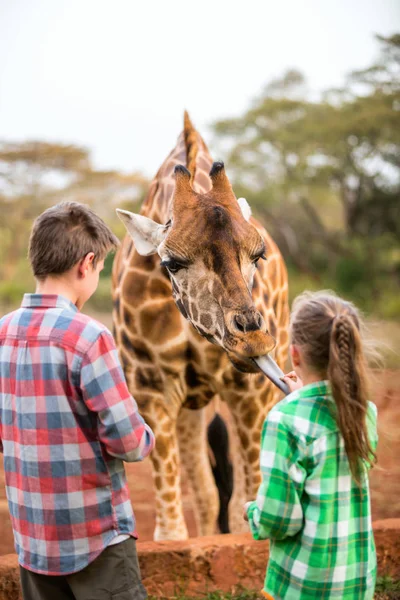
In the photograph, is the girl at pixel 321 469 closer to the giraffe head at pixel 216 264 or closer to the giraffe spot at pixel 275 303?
the giraffe head at pixel 216 264

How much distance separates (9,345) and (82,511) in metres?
0.48

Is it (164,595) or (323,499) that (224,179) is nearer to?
(323,499)

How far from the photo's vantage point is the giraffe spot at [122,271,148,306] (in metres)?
3.30

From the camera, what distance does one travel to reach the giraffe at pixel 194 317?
8.51 ft

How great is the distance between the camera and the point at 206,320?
2.65 meters

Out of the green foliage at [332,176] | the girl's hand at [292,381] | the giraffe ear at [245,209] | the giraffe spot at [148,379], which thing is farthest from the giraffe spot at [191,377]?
the green foliage at [332,176]

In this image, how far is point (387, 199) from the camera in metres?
17.7

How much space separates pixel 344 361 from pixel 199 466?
96.9 inches

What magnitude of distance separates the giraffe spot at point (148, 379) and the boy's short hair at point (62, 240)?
1.40m

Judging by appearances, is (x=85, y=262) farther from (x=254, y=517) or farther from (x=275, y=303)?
(x=275, y=303)

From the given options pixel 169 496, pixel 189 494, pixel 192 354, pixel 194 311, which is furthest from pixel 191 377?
pixel 189 494

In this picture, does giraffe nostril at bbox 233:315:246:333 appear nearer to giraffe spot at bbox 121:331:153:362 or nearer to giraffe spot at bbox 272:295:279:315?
giraffe spot at bbox 121:331:153:362

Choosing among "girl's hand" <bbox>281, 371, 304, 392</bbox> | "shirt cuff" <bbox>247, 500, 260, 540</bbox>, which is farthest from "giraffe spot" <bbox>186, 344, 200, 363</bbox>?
"shirt cuff" <bbox>247, 500, 260, 540</bbox>

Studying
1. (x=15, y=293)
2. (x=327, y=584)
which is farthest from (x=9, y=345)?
(x=15, y=293)
